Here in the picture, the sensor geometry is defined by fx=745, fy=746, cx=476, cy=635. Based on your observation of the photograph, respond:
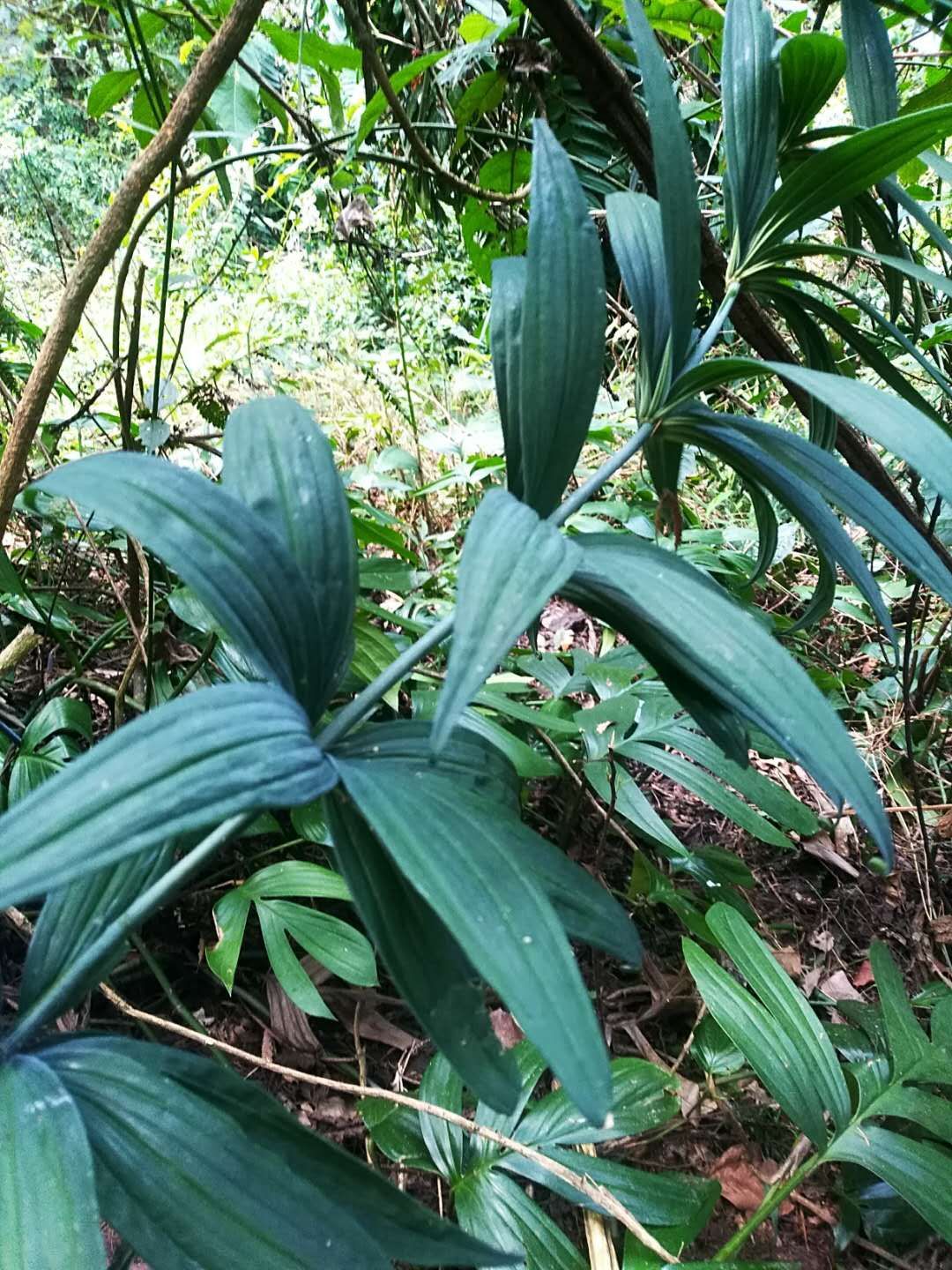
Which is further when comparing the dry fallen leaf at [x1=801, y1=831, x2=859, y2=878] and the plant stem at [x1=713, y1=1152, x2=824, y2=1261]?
the dry fallen leaf at [x1=801, y1=831, x2=859, y2=878]

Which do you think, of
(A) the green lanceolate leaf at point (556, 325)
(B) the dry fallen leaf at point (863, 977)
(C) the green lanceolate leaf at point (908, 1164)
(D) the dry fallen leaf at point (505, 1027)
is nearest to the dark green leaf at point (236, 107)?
(A) the green lanceolate leaf at point (556, 325)

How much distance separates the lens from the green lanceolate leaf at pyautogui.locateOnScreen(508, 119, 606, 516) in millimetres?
318

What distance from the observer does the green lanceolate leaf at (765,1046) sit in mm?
510

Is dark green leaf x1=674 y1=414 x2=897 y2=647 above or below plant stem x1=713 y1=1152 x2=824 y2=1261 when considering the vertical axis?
above

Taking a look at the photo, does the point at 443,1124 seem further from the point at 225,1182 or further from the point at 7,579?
the point at 7,579

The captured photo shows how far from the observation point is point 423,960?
0.27m

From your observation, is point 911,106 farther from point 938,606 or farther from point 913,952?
point 938,606

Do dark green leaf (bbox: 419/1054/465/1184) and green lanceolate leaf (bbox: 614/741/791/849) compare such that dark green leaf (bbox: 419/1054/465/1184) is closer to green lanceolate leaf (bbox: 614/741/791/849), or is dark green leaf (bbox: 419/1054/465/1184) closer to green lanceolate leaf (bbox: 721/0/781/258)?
green lanceolate leaf (bbox: 614/741/791/849)

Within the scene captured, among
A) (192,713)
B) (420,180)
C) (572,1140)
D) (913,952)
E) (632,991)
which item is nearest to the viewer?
(192,713)

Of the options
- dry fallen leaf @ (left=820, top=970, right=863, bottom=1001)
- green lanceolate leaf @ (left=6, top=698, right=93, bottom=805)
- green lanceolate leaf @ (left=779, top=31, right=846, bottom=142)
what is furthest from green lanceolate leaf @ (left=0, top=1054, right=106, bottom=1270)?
dry fallen leaf @ (left=820, top=970, right=863, bottom=1001)

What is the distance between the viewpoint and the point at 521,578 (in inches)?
9.6

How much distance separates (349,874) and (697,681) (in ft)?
0.55

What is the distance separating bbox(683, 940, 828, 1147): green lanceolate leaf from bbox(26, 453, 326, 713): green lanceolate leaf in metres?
0.42

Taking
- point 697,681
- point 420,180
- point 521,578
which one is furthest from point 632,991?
point 420,180
